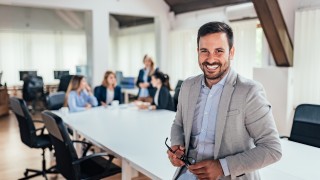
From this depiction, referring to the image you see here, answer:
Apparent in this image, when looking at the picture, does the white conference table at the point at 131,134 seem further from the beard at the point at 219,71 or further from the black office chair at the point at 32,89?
the black office chair at the point at 32,89

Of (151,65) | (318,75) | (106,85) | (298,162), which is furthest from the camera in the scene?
(151,65)

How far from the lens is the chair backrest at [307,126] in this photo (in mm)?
2623

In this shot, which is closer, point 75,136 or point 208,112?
point 208,112

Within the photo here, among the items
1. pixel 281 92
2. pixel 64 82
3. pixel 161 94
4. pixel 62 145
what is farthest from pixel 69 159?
pixel 64 82

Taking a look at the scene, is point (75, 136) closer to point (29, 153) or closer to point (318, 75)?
point (29, 153)

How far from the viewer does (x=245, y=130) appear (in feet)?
4.28

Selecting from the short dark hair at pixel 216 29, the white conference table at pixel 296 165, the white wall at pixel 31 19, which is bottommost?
the white conference table at pixel 296 165

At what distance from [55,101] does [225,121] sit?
3.56 metres

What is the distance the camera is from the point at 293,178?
187 cm

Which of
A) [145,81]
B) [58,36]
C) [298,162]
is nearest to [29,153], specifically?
[145,81]

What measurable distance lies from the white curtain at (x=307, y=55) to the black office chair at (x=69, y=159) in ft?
10.4

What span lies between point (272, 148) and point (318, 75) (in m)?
3.71

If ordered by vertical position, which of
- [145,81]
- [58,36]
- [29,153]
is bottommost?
Result: [29,153]

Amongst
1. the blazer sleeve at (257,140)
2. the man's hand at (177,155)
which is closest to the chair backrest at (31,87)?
the man's hand at (177,155)
